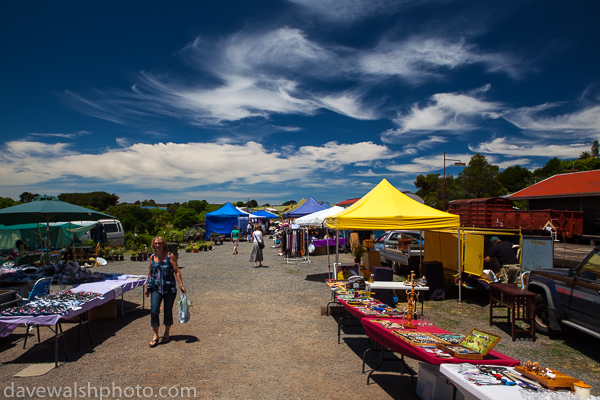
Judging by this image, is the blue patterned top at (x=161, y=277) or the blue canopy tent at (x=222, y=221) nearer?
the blue patterned top at (x=161, y=277)

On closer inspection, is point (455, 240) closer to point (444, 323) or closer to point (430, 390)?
point (444, 323)

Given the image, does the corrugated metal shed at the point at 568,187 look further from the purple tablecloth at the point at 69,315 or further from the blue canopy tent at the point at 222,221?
the purple tablecloth at the point at 69,315

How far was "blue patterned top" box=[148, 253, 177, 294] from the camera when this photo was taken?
532 cm

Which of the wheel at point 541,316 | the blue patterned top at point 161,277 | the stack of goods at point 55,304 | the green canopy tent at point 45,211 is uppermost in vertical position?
the green canopy tent at point 45,211

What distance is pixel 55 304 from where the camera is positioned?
495 centimetres

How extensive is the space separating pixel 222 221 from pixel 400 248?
65.5 ft

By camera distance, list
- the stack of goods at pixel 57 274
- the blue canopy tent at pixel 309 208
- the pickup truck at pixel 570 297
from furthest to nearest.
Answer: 1. the blue canopy tent at pixel 309 208
2. the stack of goods at pixel 57 274
3. the pickup truck at pixel 570 297

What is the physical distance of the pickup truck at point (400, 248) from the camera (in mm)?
11188

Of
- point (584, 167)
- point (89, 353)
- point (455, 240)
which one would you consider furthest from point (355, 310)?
point (584, 167)

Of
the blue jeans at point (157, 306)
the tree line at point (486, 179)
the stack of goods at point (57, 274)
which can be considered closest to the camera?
the blue jeans at point (157, 306)

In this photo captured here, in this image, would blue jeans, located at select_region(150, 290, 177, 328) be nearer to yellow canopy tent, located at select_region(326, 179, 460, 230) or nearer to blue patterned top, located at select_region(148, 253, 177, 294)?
blue patterned top, located at select_region(148, 253, 177, 294)

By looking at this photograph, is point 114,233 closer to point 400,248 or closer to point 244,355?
point 400,248

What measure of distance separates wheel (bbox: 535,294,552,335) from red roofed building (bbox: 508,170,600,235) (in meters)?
26.4

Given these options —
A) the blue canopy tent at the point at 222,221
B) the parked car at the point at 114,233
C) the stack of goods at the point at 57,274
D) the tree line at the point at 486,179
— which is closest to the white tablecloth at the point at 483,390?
the stack of goods at the point at 57,274
